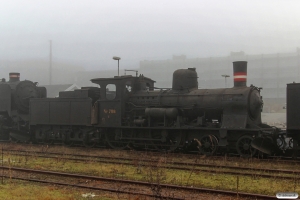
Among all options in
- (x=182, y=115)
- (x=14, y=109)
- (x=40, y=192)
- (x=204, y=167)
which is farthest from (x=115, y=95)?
(x=40, y=192)

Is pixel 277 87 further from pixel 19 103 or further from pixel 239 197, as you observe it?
pixel 239 197

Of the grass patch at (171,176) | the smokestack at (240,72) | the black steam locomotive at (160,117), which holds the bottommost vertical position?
the grass patch at (171,176)

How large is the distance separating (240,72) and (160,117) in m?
4.17

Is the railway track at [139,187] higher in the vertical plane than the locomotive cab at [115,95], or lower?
lower

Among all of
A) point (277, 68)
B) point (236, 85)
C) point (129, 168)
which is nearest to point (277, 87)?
point (277, 68)

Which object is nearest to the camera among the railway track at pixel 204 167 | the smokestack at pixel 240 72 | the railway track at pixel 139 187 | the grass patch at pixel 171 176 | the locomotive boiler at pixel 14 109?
the railway track at pixel 139 187

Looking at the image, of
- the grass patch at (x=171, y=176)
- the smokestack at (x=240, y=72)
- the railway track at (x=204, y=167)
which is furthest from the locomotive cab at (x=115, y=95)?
the smokestack at (x=240, y=72)

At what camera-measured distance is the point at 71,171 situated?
11773mm

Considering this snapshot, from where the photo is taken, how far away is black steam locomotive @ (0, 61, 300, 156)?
14461mm

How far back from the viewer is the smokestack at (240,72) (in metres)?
14.8

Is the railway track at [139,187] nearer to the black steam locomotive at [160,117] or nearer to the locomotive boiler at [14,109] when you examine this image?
the black steam locomotive at [160,117]

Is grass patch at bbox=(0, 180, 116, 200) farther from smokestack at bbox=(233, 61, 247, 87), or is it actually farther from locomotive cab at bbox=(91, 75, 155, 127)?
smokestack at bbox=(233, 61, 247, 87)

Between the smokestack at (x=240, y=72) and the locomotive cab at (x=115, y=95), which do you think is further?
the locomotive cab at (x=115, y=95)

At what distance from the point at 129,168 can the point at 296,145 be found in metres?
6.74
